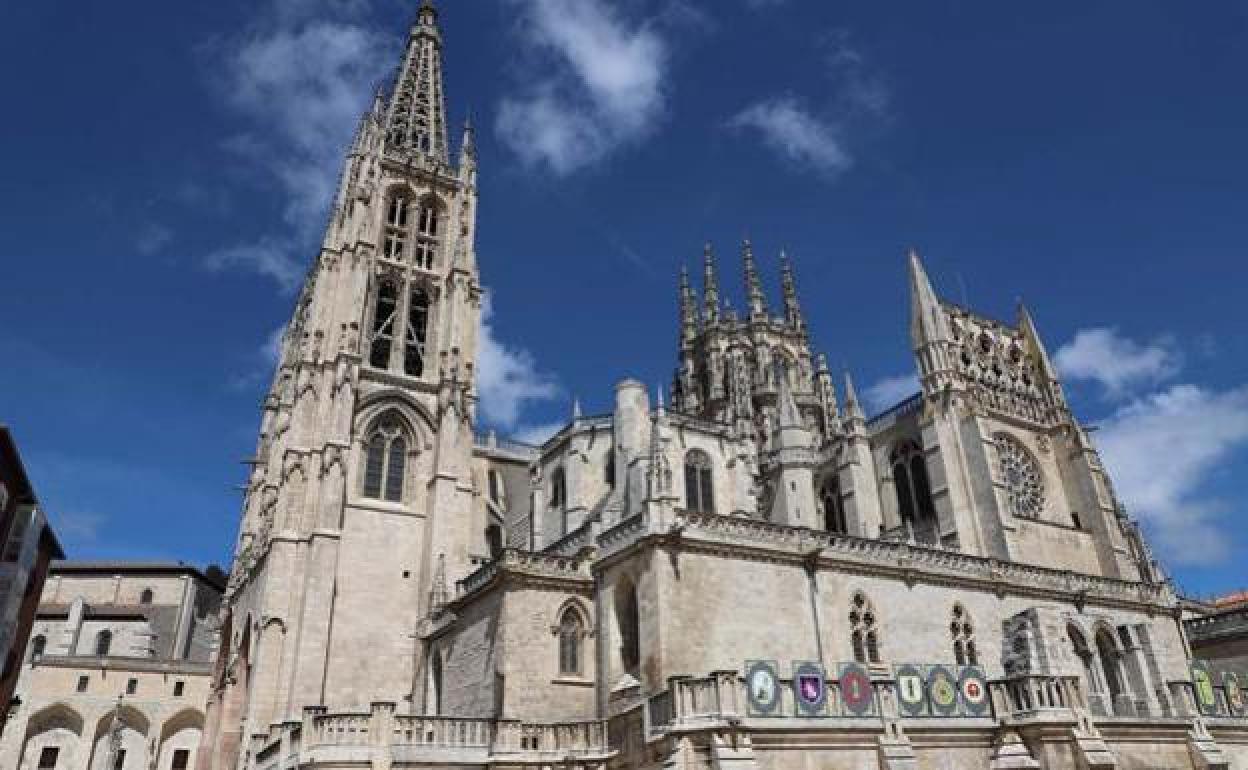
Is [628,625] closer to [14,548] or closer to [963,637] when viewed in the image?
[963,637]

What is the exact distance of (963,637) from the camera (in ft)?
77.8

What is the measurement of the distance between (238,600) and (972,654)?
27.5 m

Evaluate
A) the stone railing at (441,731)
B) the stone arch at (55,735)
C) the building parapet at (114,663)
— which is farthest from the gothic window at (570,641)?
the stone arch at (55,735)

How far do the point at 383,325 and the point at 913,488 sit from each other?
24.5 meters

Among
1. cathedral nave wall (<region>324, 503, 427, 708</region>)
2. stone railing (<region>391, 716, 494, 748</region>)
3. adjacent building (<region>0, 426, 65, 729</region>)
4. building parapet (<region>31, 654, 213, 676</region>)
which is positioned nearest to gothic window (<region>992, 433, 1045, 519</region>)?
cathedral nave wall (<region>324, 503, 427, 708</region>)

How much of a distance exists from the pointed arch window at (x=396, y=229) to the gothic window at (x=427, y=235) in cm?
69

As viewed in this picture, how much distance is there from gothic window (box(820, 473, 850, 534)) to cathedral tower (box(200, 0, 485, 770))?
16886mm

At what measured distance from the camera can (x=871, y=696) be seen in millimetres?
15820

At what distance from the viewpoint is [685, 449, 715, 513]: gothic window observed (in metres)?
35.4

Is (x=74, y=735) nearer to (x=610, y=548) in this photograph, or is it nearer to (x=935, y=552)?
(x=610, y=548)

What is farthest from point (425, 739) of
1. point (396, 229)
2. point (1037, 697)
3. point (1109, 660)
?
point (396, 229)

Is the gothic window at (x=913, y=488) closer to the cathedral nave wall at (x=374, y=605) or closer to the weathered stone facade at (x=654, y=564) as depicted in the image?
the weathered stone facade at (x=654, y=564)

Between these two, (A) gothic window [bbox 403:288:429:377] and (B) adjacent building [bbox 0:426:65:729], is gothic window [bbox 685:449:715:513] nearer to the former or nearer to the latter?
(A) gothic window [bbox 403:288:429:377]

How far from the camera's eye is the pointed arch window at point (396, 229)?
3922 centimetres
